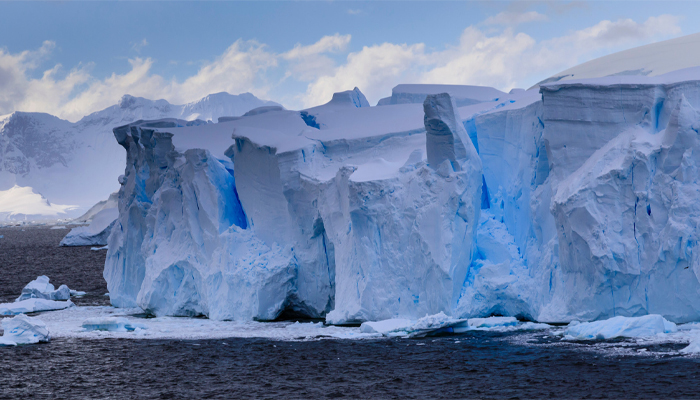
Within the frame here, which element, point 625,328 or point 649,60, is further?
point 649,60

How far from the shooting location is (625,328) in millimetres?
12742

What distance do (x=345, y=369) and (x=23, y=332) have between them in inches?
307

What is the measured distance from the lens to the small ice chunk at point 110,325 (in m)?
16.1

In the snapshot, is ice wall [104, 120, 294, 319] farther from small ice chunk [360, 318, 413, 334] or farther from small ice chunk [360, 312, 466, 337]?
small ice chunk [360, 312, 466, 337]

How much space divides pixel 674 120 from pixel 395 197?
5.81m

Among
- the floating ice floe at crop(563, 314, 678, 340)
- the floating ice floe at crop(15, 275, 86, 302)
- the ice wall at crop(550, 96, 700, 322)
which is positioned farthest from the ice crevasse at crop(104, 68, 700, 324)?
the floating ice floe at crop(15, 275, 86, 302)

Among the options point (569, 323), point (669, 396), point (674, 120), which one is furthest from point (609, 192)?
point (669, 396)

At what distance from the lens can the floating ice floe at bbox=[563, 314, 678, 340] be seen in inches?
498

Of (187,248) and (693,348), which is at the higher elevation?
(187,248)

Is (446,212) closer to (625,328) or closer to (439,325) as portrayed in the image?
(439,325)

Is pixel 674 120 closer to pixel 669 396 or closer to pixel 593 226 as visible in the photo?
pixel 593 226

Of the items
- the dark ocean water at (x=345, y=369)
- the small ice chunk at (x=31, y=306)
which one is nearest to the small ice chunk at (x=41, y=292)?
the small ice chunk at (x=31, y=306)

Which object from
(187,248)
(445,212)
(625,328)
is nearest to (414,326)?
(445,212)

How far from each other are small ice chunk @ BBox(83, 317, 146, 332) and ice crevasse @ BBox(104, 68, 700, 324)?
197 cm
